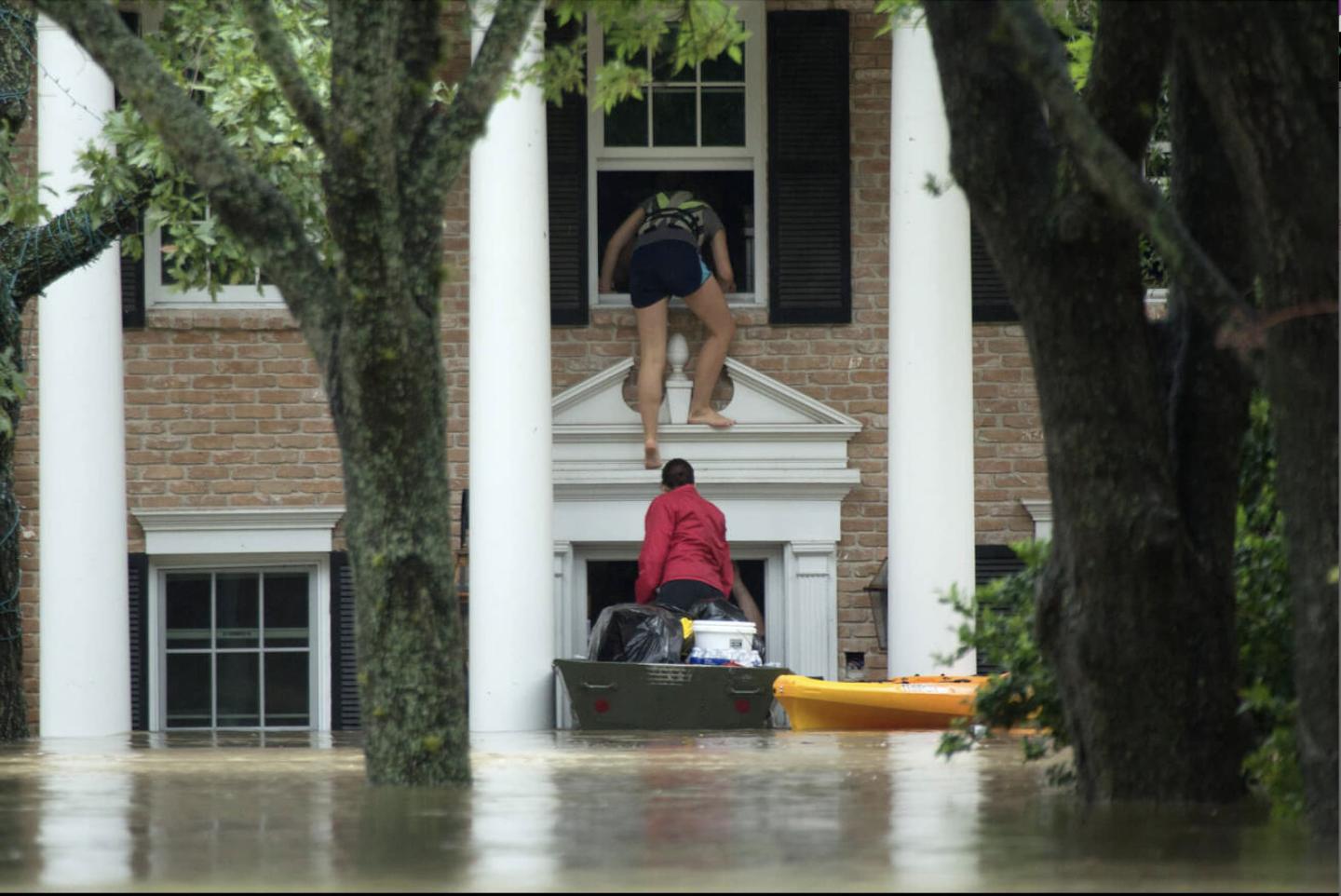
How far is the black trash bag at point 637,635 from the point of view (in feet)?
45.6

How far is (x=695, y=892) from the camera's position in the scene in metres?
4.18

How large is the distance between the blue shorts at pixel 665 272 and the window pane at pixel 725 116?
1.19 metres

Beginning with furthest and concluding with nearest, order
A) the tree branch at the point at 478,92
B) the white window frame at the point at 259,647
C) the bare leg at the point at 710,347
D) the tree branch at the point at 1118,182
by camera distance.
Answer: the white window frame at the point at 259,647, the bare leg at the point at 710,347, the tree branch at the point at 478,92, the tree branch at the point at 1118,182

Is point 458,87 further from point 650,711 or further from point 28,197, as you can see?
point 650,711

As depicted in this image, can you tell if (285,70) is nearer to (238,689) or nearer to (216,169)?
(216,169)

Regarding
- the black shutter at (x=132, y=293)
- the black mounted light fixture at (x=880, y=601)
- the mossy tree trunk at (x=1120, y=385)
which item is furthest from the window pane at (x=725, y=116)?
the mossy tree trunk at (x=1120, y=385)

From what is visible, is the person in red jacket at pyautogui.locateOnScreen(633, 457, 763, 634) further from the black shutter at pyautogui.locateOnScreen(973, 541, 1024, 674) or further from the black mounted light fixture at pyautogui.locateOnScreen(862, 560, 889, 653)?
the black shutter at pyautogui.locateOnScreen(973, 541, 1024, 674)

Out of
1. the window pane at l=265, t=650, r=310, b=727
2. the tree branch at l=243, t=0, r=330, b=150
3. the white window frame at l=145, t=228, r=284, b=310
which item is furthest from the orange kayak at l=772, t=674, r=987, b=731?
the tree branch at l=243, t=0, r=330, b=150

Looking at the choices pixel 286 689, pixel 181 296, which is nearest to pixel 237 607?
pixel 286 689

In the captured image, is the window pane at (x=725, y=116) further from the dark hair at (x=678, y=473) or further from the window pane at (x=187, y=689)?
the window pane at (x=187, y=689)

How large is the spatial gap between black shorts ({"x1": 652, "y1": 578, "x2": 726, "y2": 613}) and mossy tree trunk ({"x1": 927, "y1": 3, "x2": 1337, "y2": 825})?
805cm

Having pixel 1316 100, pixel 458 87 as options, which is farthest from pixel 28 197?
pixel 1316 100

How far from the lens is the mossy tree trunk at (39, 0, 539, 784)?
6492 millimetres

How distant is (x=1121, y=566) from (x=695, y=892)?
6.64ft
